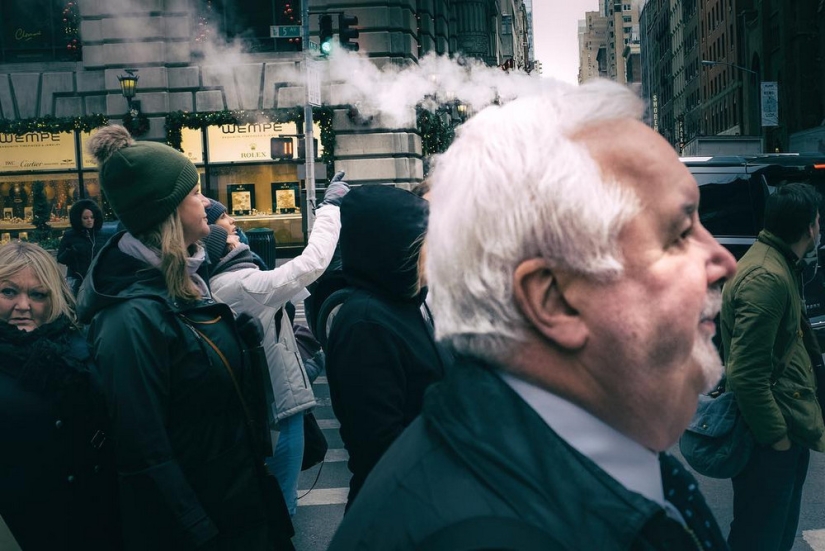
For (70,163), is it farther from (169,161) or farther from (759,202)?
(169,161)

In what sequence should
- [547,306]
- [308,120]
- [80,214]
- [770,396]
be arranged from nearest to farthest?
[547,306] < [770,396] < [80,214] < [308,120]

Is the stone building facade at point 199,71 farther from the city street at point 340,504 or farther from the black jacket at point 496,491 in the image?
the black jacket at point 496,491

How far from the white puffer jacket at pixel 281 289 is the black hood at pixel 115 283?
86 cm

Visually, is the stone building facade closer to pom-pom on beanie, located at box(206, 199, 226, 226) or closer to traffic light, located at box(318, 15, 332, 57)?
traffic light, located at box(318, 15, 332, 57)

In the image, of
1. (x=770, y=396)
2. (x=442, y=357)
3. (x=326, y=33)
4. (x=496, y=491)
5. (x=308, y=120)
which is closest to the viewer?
(x=496, y=491)

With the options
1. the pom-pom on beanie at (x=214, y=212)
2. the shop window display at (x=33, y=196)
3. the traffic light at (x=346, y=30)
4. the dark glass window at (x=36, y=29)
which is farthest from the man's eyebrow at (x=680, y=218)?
the dark glass window at (x=36, y=29)

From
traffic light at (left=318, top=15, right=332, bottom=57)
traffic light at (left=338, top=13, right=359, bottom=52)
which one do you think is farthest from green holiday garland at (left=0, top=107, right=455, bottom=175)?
traffic light at (left=318, top=15, right=332, bottom=57)

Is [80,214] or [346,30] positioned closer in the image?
[80,214]

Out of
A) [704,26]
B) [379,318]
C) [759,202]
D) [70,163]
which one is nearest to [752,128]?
[704,26]

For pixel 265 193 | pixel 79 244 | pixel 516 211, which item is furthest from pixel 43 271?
pixel 265 193

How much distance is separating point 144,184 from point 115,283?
1.21 ft

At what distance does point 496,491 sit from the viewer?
1.15m

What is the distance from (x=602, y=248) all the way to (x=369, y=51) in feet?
71.4

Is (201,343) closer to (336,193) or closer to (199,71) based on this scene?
(336,193)
